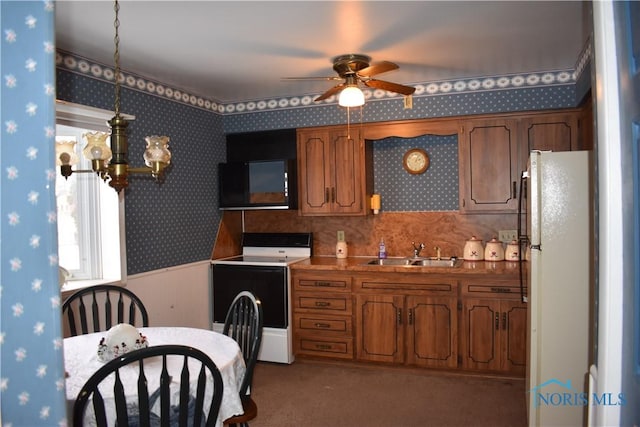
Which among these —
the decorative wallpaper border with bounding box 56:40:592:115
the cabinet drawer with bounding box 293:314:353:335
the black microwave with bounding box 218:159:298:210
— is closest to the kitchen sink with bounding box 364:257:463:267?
the cabinet drawer with bounding box 293:314:353:335

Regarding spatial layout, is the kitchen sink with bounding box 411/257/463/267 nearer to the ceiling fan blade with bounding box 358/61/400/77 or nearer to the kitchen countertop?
the kitchen countertop

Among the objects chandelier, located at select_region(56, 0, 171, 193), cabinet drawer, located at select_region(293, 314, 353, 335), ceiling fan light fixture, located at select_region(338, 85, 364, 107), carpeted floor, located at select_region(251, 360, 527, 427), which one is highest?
ceiling fan light fixture, located at select_region(338, 85, 364, 107)

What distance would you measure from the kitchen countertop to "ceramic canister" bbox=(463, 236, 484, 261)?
0.08 meters

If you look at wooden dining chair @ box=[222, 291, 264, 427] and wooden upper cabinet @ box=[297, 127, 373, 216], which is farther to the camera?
wooden upper cabinet @ box=[297, 127, 373, 216]

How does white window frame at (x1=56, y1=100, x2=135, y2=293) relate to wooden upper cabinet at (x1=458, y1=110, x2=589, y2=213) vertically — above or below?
below

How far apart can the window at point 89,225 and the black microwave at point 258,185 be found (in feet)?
4.12

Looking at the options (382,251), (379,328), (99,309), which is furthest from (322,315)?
(99,309)

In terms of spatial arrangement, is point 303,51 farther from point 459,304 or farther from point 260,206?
point 459,304

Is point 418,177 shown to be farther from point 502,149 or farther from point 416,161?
point 502,149

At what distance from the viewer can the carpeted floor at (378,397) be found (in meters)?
3.11

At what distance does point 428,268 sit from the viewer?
3822 millimetres

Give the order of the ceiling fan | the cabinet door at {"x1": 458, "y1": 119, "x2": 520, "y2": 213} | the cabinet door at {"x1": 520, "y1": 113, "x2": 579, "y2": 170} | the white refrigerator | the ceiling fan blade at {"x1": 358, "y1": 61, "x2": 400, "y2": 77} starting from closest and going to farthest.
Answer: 1. the white refrigerator
2. the ceiling fan blade at {"x1": 358, "y1": 61, "x2": 400, "y2": 77}
3. the ceiling fan
4. the cabinet door at {"x1": 520, "y1": 113, "x2": 579, "y2": 170}
5. the cabinet door at {"x1": 458, "y1": 119, "x2": 520, "y2": 213}

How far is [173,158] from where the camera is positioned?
4.07 metres

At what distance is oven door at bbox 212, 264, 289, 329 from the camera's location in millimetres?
4172
